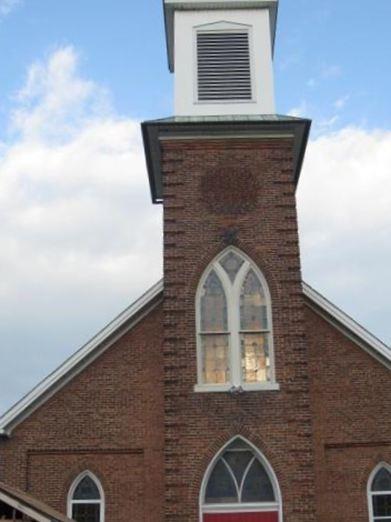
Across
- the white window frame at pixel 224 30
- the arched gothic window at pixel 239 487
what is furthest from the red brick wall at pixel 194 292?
the white window frame at pixel 224 30

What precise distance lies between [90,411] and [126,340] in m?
1.64

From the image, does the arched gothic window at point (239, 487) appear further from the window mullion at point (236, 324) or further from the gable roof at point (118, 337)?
the gable roof at point (118, 337)

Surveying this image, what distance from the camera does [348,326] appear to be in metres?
17.8

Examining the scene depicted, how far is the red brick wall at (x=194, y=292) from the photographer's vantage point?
634 inches

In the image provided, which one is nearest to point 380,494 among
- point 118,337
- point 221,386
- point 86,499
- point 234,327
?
point 221,386

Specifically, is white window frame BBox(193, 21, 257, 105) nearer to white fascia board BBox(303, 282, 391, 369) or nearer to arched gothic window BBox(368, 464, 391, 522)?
white fascia board BBox(303, 282, 391, 369)

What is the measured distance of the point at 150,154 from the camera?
19.8m

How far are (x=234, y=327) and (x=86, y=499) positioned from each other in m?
4.51

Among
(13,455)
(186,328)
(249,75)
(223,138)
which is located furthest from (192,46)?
(13,455)

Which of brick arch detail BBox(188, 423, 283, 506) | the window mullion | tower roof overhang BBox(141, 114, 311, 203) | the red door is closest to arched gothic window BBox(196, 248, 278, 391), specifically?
the window mullion

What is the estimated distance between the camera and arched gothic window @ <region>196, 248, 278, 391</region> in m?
16.8

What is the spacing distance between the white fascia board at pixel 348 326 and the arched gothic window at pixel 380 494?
2.17 metres

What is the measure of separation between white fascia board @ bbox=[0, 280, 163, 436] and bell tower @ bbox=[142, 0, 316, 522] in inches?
35.9

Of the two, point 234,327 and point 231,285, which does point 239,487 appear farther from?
point 231,285
